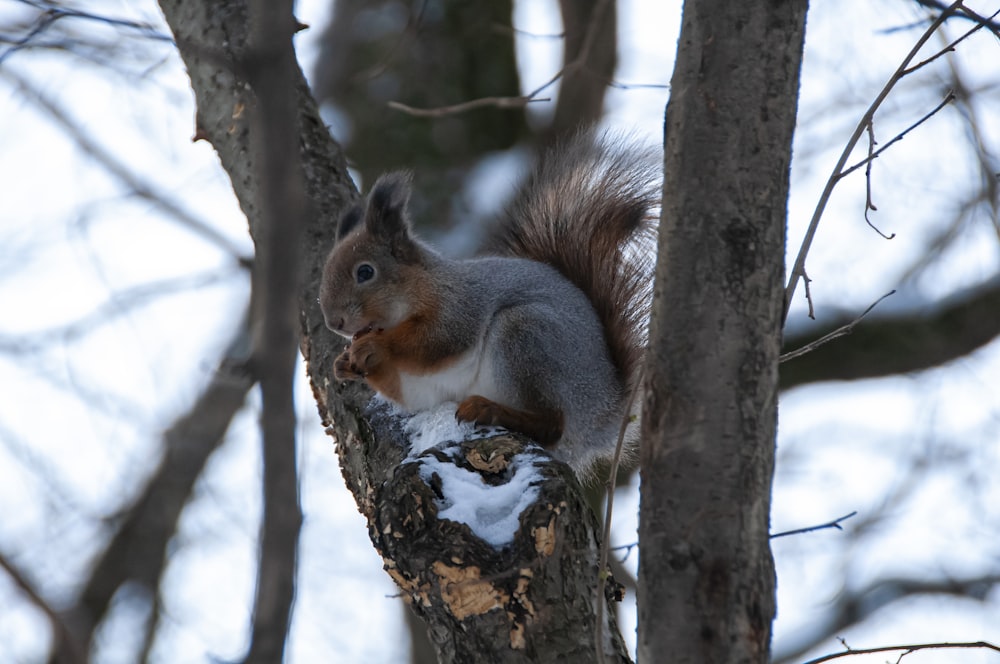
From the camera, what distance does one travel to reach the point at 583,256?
271 cm

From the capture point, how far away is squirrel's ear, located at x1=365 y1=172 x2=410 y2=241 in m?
2.57

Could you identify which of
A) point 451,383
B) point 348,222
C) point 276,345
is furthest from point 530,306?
point 276,345

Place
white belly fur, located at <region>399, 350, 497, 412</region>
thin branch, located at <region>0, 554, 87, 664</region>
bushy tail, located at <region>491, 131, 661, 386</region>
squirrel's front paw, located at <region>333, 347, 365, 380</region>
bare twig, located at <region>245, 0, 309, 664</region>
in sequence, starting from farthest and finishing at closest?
1. bushy tail, located at <region>491, 131, 661, 386</region>
2. white belly fur, located at <region>399, 350, 497, 412</region>
3. squirrel's front paw, located at <region>333, 347, 365, 380</region>
4. thin branch, located at <region>0, 554, 87, 664</region>
5. bare twig, located at <region>245, 0, 309, 664</region>

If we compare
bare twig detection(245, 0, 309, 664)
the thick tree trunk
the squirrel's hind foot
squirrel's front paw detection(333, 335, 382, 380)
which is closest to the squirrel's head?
squirrel's front paw detection(333, 335, 382, 380)

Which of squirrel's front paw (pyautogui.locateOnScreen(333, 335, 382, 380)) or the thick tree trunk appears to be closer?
the thick tree trunk

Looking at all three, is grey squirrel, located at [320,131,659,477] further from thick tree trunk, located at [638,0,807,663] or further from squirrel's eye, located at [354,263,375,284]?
thick tree trunk, located at [638,0,807,663]

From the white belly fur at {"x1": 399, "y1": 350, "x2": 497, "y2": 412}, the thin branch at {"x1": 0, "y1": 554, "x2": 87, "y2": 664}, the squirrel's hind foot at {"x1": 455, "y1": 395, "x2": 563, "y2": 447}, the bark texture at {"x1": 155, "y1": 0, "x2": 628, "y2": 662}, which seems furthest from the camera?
the white belly fur at {"x1": 399, "y1": 350, "x2": 497, "y2": 412}

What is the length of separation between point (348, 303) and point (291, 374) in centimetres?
172

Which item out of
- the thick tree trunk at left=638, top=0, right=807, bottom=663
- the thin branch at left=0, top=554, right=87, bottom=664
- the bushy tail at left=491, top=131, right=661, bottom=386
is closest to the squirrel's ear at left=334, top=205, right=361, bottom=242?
the bushy tail at left=491, top=131, right=661, bottom=386

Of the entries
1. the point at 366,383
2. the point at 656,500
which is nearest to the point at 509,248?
the point at 366,383

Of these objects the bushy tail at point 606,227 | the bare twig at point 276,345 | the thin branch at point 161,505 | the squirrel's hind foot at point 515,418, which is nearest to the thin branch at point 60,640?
the bare twig at point 276,345

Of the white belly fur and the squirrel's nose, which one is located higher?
the squirrel's nose

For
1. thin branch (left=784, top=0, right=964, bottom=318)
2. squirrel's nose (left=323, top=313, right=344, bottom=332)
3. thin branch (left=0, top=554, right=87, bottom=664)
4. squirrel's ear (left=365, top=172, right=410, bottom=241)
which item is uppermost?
squirrel's ear (left=365, top=172, right=410, bottom=241)

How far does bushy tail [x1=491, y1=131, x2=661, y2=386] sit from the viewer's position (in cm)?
262
